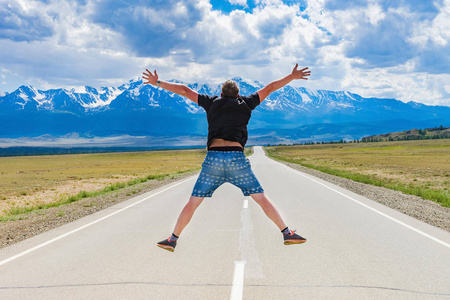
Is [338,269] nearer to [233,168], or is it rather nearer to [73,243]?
[233,168]

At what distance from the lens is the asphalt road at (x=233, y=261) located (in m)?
4.47

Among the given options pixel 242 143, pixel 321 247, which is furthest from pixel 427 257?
pixel 242 143

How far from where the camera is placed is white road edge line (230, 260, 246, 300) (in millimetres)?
4305

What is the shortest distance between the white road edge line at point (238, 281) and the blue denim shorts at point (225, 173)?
3.45ft

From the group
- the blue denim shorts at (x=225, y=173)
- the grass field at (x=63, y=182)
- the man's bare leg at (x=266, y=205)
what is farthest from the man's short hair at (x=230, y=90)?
the grass field at (x=63, y=182)

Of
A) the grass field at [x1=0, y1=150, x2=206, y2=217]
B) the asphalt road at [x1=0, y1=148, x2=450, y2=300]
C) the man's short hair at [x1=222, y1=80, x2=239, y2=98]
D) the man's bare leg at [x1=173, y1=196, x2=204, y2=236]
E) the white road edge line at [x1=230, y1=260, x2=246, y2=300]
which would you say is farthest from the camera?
the grass field at [x1=0, y1=150, x2=206, y2=217]

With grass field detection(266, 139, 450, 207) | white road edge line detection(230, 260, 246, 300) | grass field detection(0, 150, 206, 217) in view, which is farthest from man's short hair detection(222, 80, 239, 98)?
grass field detection(0, 150, 206, 217)

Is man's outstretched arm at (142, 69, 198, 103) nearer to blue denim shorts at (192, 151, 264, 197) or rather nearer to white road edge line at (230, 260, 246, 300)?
blue denim shorts at (192, 151, 264, 197)

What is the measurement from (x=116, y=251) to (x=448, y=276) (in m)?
4.71

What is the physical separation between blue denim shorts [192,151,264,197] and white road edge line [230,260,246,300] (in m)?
1.05

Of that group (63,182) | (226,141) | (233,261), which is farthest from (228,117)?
(63,182)

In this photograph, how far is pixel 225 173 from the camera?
16.0 ft

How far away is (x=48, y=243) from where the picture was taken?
7148 mm

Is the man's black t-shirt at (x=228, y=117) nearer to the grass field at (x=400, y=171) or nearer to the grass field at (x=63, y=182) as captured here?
the grass field at (x=400, y=171)
